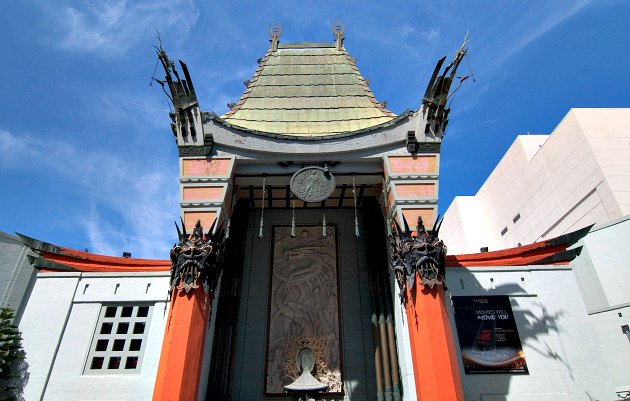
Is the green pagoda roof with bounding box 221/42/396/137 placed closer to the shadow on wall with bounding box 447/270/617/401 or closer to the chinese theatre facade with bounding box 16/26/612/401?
the chinese theatre facade with bounding box 16/26/612/401

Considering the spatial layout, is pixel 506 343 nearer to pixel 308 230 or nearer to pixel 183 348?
pixel 308 230

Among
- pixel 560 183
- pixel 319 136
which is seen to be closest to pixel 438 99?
pixel 319 136

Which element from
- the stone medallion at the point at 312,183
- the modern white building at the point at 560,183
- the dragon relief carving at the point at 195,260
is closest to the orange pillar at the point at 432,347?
the stone medallion at the point at 312,183

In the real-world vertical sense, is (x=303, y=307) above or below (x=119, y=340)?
above

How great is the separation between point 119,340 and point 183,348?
4.11 meters

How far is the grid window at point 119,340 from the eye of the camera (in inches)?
635

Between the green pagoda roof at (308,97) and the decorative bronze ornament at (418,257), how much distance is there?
541 centimetres

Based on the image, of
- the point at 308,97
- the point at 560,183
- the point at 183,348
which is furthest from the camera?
the point at 560,183

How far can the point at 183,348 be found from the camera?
46.5 ft

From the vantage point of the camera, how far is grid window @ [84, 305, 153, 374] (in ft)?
53.0

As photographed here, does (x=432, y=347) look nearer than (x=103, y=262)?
Yes

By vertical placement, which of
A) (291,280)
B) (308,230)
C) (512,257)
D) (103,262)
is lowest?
(291,280)

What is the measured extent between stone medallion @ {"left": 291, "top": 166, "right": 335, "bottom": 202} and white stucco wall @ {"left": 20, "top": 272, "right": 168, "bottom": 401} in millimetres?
6534

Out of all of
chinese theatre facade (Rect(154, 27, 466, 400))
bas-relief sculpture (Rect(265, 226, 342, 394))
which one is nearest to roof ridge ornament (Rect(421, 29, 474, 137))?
chinese theatre facade (Rect(154, 27, 466, 400))
